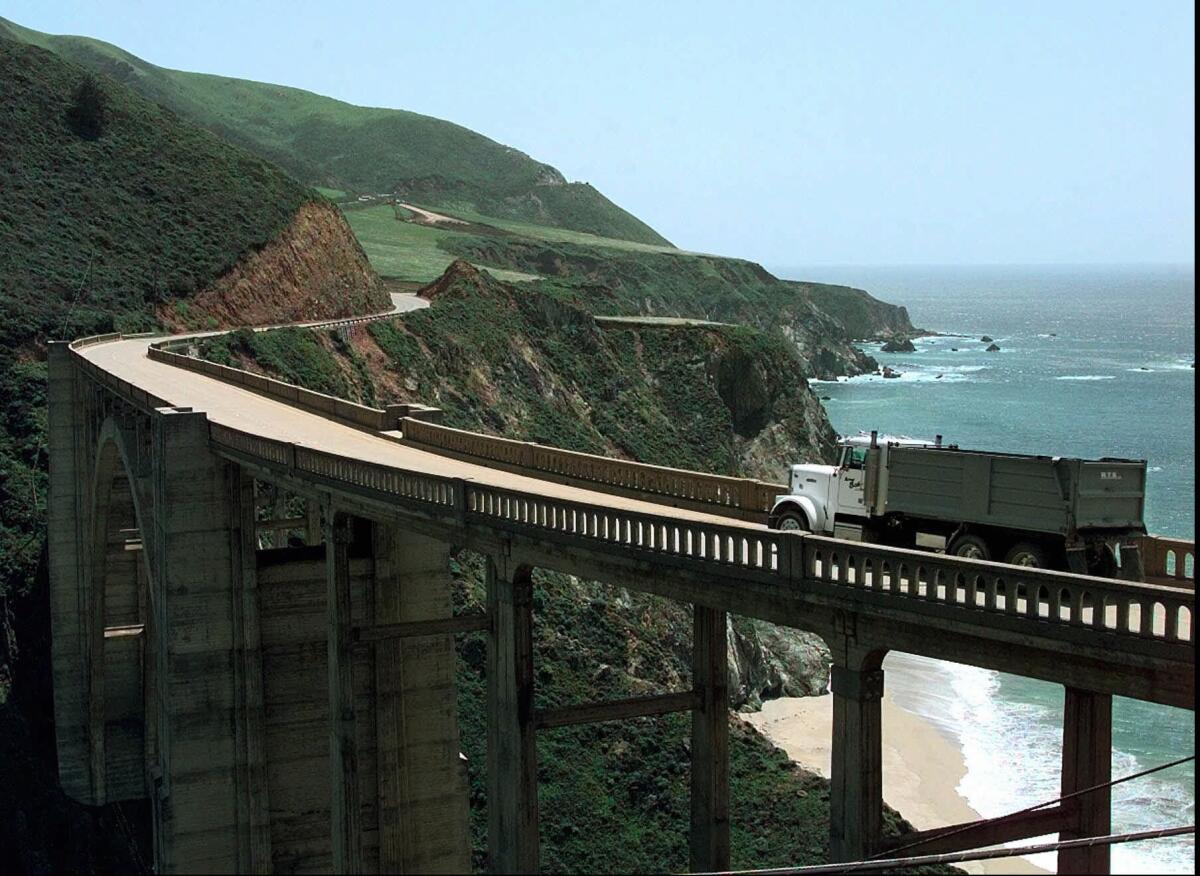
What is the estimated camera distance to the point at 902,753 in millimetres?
50625

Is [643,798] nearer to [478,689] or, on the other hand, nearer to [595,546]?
[478,689]

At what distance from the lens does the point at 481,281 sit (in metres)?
88.1

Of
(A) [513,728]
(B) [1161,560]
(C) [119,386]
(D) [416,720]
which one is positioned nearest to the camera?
(B) [1161,560]

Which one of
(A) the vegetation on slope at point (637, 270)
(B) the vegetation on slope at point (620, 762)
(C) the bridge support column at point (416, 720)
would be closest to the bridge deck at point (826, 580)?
(C) the bridge support column at point (416, 720)

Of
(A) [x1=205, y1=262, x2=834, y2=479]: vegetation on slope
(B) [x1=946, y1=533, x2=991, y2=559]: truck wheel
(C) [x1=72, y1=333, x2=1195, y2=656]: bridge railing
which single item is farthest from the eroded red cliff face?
(B) [x1=946, y1=533, x2=991, y2=559]: truck wheel

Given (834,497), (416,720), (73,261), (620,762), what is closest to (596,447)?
(73,261)

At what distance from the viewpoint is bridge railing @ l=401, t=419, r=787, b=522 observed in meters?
23.4

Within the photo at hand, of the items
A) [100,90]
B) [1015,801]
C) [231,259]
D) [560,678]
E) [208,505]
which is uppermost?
[100,90]

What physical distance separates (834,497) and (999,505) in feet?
9.41

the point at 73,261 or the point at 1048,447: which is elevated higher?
the point at 73,261

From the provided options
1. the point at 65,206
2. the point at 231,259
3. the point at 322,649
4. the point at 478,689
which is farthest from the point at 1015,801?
the point at 65,206

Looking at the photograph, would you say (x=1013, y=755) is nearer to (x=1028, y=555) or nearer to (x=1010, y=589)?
(x=1028, y=555)

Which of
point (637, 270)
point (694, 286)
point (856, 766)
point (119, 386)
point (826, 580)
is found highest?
point (637, 270)

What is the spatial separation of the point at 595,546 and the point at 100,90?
260ft
